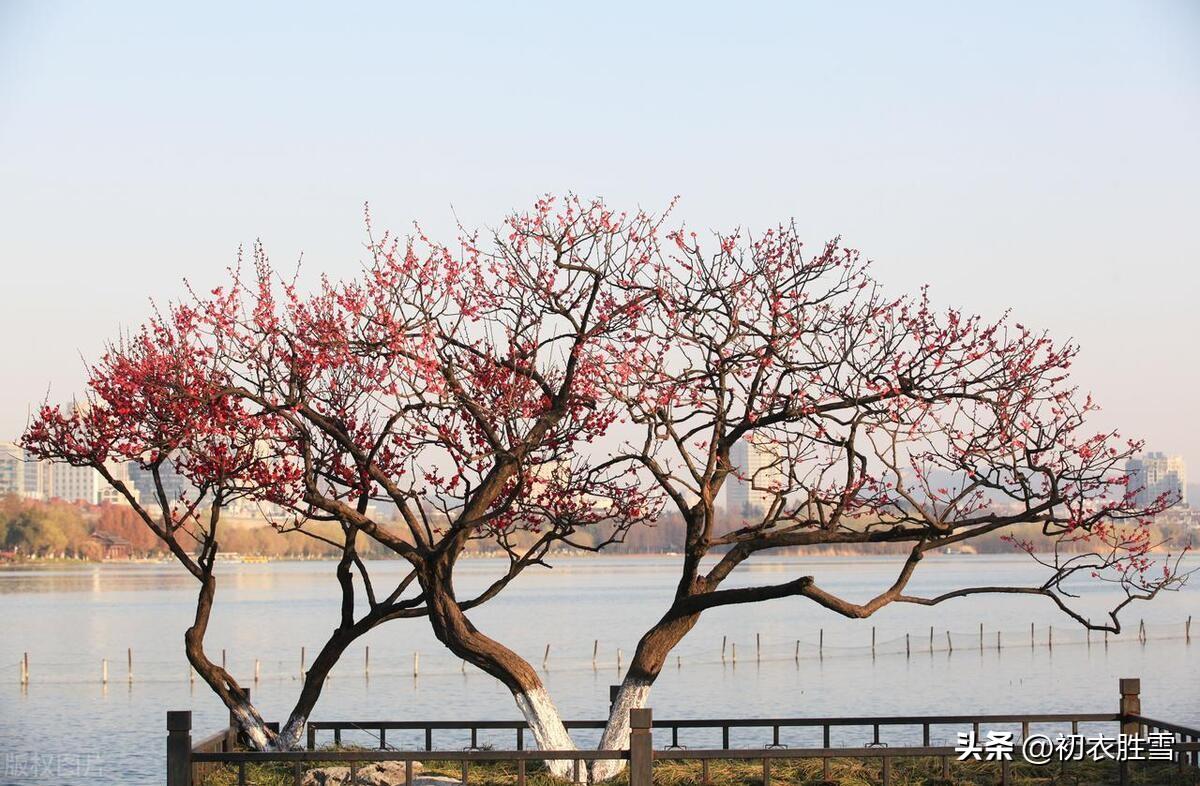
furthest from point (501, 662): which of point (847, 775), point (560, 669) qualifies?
point (560, 669)

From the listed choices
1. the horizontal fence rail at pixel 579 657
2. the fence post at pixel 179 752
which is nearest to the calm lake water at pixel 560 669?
the horizontal fence rail at pixel 579 657

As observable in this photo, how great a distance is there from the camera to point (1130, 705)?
1634cm

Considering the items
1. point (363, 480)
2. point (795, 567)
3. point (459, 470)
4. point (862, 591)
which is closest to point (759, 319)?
point (459, 470)

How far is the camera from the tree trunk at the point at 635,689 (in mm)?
15651

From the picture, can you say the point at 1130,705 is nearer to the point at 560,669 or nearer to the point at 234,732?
the point at 234,732

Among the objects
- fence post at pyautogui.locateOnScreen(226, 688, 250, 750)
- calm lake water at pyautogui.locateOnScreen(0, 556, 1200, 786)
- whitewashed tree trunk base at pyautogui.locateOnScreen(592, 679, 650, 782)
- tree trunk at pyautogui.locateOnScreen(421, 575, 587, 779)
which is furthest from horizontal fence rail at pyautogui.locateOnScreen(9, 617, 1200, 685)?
whitewashed tree trunk base at pyautogui.locateOnScreen(592, 679, 650, 782)

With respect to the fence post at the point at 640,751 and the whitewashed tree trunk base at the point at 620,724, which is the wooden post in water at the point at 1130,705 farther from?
the fence post at the point at 640,751

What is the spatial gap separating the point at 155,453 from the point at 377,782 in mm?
4777

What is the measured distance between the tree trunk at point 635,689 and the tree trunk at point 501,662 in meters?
0.43

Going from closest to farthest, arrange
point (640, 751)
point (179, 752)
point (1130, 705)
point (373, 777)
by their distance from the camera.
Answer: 1. point (640, 751)
2. point (179, 752)
3. point (373, 777)
4. point (1130, 705)

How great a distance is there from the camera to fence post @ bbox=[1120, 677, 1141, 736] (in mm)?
16156

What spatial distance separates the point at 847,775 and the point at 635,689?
238 centimetres

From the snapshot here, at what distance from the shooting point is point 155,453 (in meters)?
17.2

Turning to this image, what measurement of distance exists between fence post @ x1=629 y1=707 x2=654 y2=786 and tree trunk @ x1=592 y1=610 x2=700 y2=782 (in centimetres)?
151
